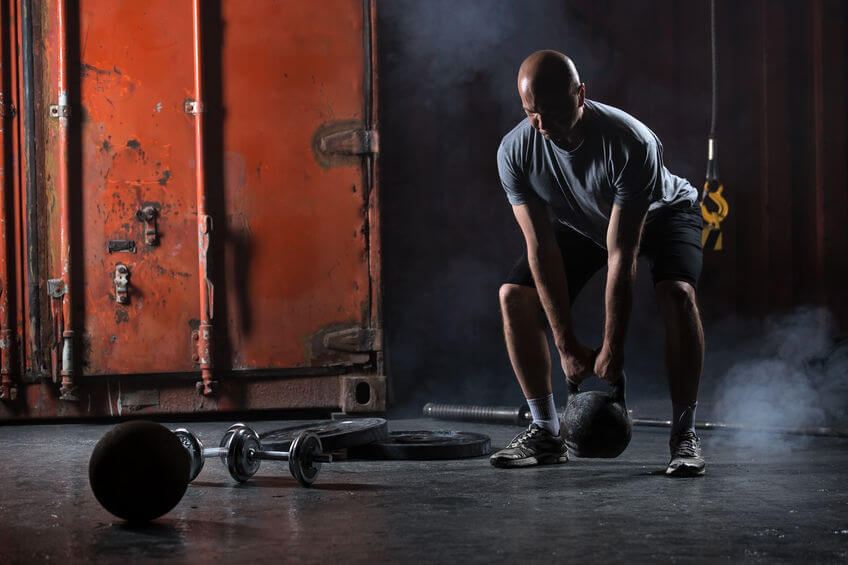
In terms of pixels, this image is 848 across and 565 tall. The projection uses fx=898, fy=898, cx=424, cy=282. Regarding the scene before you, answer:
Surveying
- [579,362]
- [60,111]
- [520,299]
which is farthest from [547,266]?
[60,111]

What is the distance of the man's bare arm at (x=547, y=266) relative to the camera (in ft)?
9.18

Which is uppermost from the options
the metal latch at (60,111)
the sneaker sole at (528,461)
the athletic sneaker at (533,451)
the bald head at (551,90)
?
the metal latch at (60,111)

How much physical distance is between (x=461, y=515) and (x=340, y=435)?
1008 millimetres

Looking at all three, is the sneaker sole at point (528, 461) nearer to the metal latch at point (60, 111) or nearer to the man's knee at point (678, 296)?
the man's knee at point (678, 296)

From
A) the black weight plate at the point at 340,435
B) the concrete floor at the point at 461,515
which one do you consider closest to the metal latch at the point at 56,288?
the concrete floor at the point at 461,515

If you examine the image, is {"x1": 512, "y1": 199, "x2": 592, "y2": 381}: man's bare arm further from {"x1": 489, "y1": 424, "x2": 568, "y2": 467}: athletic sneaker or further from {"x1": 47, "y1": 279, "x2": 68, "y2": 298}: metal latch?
{"x1": 47, "y1": 279, "x2": 68, "y2": 298}: metal latch

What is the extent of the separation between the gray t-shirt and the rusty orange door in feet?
5.22

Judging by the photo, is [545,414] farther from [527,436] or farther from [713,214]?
[713,214]

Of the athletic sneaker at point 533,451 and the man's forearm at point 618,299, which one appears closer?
the man's forearm at point 618,299

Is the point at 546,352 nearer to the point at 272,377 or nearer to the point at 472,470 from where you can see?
the point at 472,470

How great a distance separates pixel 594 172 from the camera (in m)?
2.70

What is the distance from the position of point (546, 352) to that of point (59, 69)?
266cm

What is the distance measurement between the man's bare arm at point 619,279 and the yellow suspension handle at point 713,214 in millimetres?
1871

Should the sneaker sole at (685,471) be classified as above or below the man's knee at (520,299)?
below
